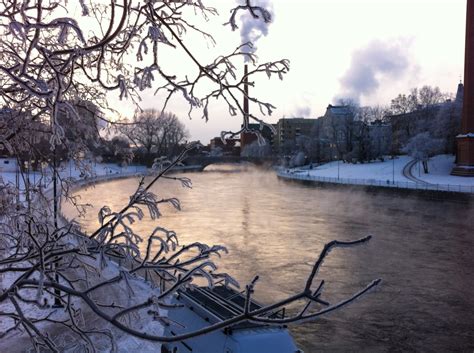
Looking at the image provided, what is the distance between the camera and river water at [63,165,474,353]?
12.8 meters

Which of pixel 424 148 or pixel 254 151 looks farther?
pixel 254 151

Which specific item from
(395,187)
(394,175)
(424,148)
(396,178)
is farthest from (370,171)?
(395,187)

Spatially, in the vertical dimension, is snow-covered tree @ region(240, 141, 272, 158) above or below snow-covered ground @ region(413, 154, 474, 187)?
above

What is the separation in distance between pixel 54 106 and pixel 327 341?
35.5ft

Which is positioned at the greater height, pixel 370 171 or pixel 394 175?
pixel 370 171

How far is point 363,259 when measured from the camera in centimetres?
2100

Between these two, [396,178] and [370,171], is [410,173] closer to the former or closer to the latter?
[396,178]

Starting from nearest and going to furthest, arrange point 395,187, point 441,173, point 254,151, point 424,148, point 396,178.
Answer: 1. point 395,187
2. point 441,173
3. point 396,178
4. point 424,148
5. point 254,151

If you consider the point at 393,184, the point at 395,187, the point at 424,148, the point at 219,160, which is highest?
the point at 424,148

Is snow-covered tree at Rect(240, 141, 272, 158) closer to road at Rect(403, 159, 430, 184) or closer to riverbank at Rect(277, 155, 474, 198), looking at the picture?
riverbank at Rect(277, 155, 474, 198)

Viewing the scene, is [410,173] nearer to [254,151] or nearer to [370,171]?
[370,171]

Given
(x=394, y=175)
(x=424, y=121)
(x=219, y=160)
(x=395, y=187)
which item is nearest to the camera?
(x=395, y=187)

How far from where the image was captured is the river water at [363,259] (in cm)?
1276

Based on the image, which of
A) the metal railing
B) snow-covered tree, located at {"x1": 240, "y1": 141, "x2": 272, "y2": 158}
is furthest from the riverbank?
snow-covered tree, located at {"x1": 240, "y1": 141, "x2": 272, "y2": 158}
